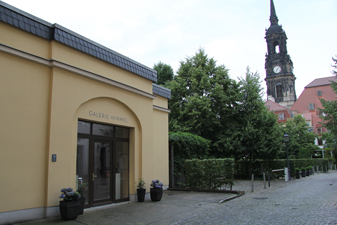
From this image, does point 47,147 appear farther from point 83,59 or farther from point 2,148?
point 83,59

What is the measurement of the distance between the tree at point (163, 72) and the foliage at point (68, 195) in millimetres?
29950

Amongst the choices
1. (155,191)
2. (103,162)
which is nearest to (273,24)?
(155,191)

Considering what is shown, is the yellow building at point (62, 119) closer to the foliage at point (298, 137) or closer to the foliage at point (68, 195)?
the foliage at point (68, 195)

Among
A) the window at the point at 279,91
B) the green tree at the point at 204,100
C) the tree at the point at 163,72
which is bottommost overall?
the green tree at the point at 204,100

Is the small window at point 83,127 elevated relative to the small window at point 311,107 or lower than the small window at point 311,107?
lower

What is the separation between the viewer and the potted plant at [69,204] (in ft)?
24.6

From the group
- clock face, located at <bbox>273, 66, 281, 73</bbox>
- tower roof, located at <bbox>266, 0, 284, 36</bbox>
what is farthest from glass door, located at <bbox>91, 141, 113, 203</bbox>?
tower roof, located at <bbox>266, 0, 284, 36</bbox>

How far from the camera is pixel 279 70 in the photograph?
92.7 meters

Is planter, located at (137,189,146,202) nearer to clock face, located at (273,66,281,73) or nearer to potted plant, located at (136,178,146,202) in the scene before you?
potted plant, located at (136,178,146,202)

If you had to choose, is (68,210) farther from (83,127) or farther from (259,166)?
(259,166)

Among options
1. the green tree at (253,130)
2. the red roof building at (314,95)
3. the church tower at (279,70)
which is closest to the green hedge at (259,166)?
the green tree at (253,130)

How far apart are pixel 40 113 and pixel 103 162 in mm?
3219

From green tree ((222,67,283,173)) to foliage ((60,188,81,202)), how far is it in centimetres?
1679

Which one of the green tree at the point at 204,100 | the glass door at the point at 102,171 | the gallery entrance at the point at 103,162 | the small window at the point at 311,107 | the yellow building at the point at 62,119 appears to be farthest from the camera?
the small window at the point at 311,107
